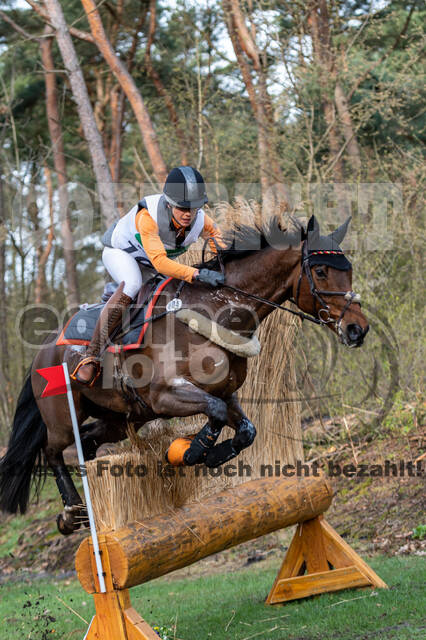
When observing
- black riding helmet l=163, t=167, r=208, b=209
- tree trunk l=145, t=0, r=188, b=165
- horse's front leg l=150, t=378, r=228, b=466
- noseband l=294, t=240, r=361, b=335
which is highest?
tree trunk l=145, t=0, r=188, b=165

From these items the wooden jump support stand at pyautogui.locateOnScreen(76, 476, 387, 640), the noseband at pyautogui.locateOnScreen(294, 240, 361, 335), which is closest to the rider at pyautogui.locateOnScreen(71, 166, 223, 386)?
the noseband at pyautogui.locateOnScreen(294, 240, 361, 335)

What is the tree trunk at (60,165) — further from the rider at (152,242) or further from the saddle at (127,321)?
the rider at (152,242)

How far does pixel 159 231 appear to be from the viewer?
4.06 m

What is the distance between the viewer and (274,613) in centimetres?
441

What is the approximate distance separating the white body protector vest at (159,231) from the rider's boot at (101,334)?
31 cm

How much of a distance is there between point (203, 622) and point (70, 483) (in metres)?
1.26

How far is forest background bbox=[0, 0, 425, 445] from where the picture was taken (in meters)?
7.57


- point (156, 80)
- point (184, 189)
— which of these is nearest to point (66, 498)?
point (184, 189)

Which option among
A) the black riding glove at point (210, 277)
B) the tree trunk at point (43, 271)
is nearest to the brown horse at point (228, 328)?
the black riding glove at point (210, 277)

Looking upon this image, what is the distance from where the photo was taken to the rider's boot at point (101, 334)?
13.6 feet

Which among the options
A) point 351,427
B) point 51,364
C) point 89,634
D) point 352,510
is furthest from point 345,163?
point 89,634

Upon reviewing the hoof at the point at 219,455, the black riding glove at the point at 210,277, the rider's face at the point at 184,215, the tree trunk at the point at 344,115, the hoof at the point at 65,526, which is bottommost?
the hoof at the point at 65,526

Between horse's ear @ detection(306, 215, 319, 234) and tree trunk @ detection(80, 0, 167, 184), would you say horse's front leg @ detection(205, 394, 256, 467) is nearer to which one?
horse's ear @ detection(306, 215, 319, 234)

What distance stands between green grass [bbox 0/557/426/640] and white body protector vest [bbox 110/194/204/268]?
7.39 ft
